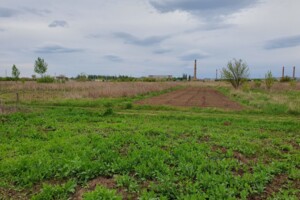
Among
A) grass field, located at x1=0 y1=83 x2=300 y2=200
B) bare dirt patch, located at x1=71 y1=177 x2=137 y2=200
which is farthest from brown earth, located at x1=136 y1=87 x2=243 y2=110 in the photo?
bare dirt patch, located at x1=71 y1=177 x2=137 y2=200

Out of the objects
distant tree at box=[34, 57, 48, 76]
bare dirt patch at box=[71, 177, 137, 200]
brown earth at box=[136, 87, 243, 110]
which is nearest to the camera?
bare dirt patch at box=[71, 177, 137, 200]

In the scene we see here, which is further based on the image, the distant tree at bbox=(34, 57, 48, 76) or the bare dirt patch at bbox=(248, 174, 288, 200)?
the distant tree at bbox=(34, 57, 48, 76)

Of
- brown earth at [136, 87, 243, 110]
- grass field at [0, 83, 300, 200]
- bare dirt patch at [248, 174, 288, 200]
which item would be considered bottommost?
bare dirt patch at [248, 174, 288, 200]

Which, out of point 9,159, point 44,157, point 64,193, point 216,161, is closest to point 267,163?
point 216,161

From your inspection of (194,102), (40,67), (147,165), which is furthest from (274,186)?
(40,67)

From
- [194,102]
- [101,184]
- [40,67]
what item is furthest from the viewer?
[40,67]

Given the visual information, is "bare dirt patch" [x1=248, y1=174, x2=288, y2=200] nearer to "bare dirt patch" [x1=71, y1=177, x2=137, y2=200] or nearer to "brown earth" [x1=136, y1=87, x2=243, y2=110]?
"bare dirt patch" [x1=71, y1=177, x2=137, y2=200]

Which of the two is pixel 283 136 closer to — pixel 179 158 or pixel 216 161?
pixel 216 161

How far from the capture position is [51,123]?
934 cm

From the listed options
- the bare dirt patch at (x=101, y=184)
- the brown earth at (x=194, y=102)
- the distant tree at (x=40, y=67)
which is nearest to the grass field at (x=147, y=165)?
the bare dirt patch at (x=101, y=184)

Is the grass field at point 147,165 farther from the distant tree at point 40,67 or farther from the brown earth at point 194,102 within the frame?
the distant tree at point 40,67

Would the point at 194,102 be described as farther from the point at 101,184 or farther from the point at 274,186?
the point at 101,184

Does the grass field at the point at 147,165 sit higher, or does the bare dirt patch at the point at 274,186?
the grass field at the point at 147,165

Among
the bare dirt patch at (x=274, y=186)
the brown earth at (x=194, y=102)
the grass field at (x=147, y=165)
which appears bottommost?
the bare dirt patch at (x=274, y=186)
